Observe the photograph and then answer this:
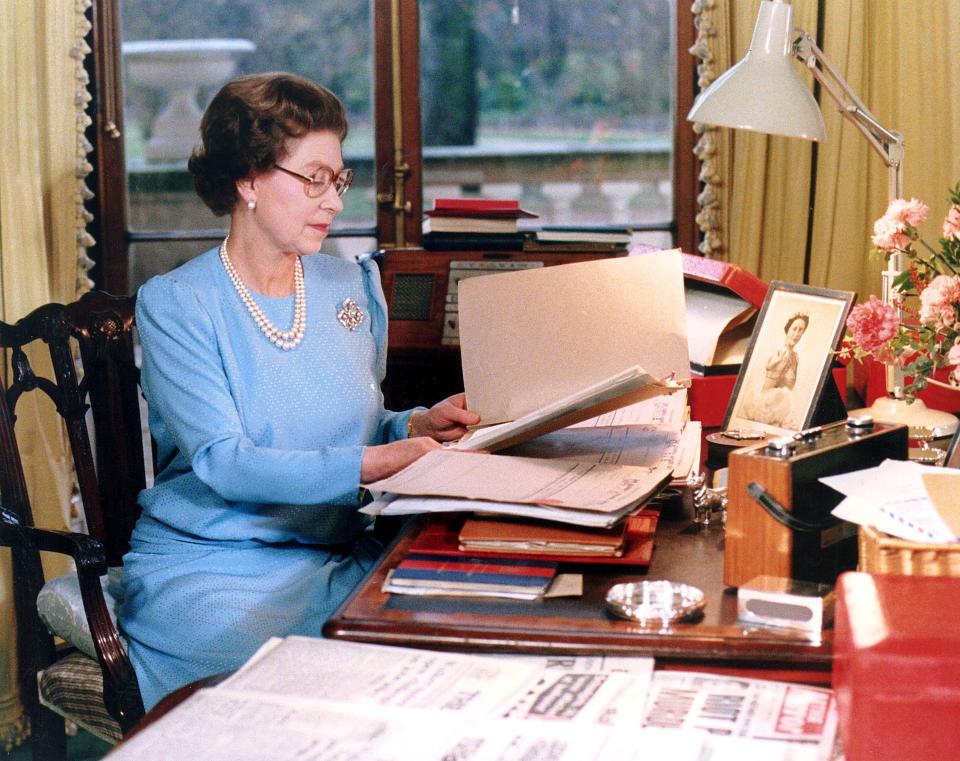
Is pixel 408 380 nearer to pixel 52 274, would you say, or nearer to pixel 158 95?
pixel 52 274

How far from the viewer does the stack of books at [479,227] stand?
2430 mm

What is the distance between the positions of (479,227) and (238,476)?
3.24 ft

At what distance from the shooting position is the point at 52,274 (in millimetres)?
2734

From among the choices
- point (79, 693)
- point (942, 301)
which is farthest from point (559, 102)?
point (79, 693)

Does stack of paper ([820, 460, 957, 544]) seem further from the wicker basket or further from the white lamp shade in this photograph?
the white lamp shade

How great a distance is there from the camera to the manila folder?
1.63m

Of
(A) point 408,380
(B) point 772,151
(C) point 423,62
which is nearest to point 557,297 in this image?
(A) point 408,380

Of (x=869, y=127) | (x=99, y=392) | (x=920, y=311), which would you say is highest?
(x=869, y=127)

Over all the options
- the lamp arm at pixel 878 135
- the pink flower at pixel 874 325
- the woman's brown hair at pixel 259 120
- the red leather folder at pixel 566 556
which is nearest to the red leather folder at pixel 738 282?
the lamp arm at pixel 878 135

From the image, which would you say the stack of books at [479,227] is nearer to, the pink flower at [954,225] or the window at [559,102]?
the window at [559,102]

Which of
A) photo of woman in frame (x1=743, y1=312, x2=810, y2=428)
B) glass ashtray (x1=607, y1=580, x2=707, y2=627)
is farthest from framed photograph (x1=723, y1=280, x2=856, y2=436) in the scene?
glass ashtray (x1=607, y1=580, x2=707, y2=627)

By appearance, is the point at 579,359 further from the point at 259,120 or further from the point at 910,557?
the point at 910,557

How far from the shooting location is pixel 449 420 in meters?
1.73

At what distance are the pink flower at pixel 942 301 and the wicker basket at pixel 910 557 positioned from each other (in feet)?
1.74
